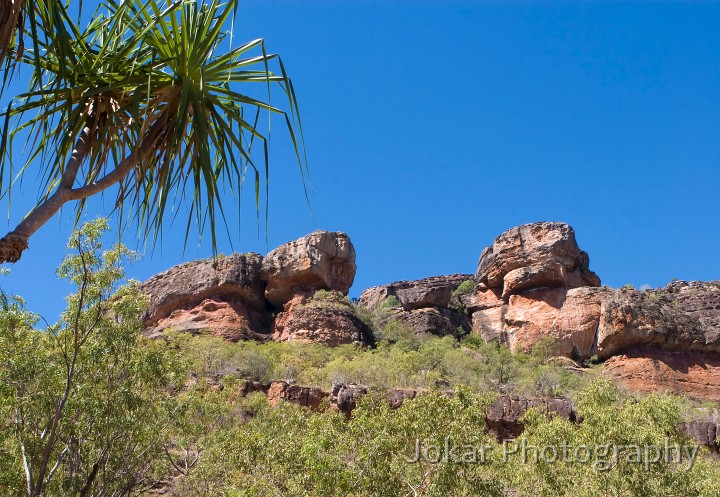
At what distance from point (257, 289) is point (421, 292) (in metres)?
12.8

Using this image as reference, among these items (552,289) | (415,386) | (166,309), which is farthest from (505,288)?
(166,309)

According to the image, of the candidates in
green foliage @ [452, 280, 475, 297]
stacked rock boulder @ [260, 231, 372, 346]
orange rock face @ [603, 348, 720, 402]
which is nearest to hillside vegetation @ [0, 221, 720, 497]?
orange rock face @ [603, 348, 720, 402]

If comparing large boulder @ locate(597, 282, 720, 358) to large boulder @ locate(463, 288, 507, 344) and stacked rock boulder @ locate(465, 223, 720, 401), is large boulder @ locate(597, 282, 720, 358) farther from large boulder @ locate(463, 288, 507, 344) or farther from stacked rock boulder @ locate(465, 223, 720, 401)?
large boulder @ locate(463, 288, 507, 344)

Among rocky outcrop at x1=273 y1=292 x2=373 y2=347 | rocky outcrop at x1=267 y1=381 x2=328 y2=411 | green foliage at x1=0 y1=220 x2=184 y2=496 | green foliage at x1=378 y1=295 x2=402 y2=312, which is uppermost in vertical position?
green foliage at x1=378 y1=295 x2=402 y2=312

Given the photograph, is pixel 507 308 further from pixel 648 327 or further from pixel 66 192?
pixel 66 192

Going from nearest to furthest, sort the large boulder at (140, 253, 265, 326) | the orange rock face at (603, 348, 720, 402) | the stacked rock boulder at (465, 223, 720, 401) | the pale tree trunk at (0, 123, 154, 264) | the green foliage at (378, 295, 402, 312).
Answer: the pale tree trunk at (0, 123, 154, 264) → the orange rock face at (603, 348, 720, 402) → the stacked rock boulder at (465, 223, 720, 401) → the large boulder at (140, 253, 265, 326) → the green foliage at (378, 295, 402, 312)

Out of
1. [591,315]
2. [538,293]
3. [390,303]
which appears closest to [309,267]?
[390,303]

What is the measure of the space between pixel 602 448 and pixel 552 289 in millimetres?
34211

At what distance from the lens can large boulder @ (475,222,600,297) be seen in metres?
50.2

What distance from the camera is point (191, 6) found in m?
5.96

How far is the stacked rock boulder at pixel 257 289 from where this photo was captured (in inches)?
1876

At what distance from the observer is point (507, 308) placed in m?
51.9

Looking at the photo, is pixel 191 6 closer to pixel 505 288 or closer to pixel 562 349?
pixel 562 349

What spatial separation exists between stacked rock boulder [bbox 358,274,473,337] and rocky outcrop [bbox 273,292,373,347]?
19.1ft
